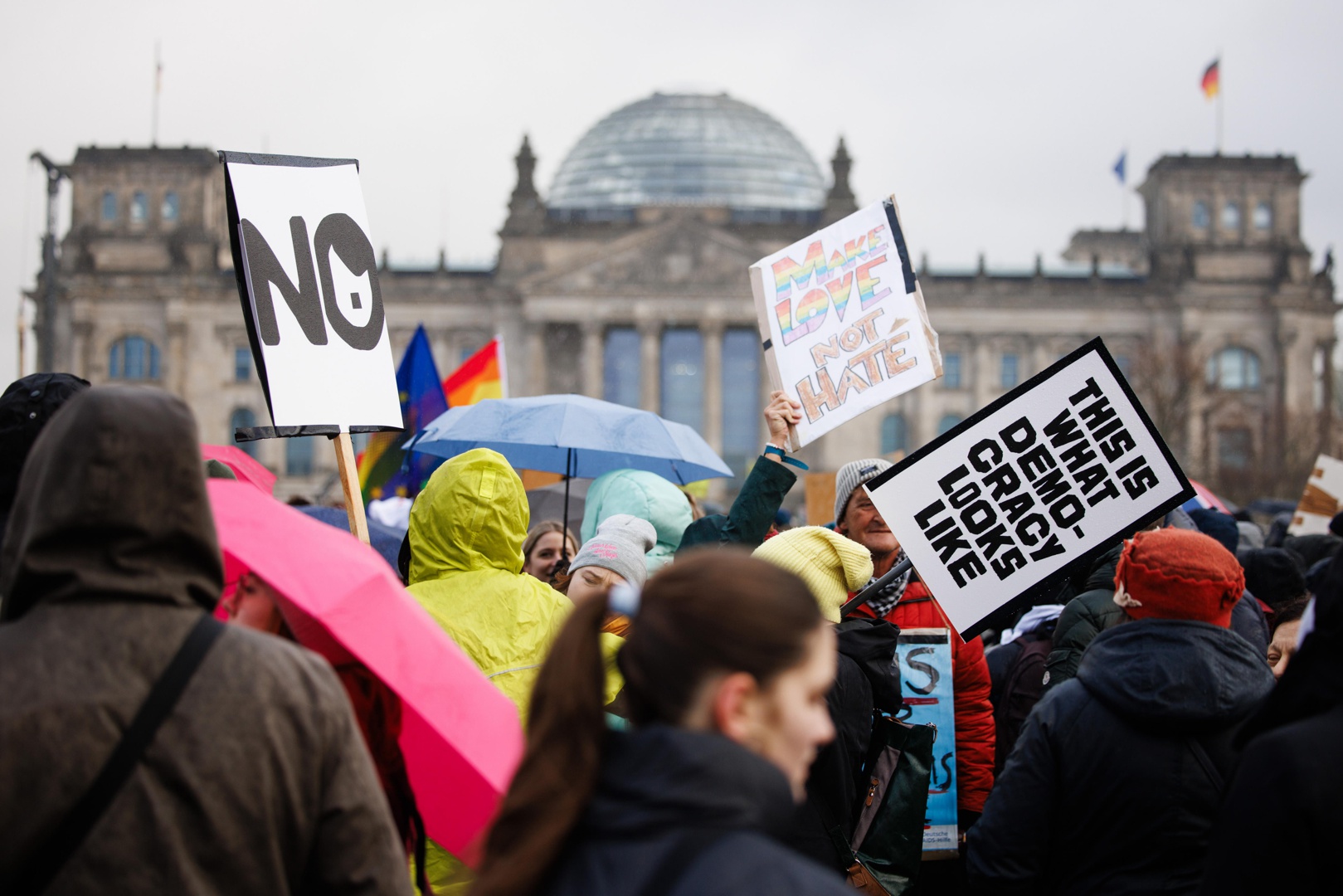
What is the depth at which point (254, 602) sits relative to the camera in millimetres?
3230

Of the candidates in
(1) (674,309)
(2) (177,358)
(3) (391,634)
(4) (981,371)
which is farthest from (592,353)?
(3) (391,634)

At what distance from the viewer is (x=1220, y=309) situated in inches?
2347

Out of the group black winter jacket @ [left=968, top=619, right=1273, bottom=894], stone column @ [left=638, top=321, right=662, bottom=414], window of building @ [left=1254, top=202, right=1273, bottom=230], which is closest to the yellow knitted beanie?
black winter jacket @ [left=968, top=619, right=1273, bottom=894]

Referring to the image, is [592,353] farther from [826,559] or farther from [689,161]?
[826,559]

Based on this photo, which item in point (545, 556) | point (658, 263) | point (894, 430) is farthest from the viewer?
point (894, 430)

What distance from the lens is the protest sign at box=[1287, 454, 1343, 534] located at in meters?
12.4

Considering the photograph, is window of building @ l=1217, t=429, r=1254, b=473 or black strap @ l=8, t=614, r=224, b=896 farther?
window of building @ l=1217, t=429, r=1254, b=473

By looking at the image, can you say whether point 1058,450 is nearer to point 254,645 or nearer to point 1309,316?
point 254,645

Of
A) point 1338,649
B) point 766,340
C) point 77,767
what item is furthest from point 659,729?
point 766,340

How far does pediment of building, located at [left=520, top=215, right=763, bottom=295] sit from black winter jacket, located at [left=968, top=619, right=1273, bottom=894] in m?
53.7

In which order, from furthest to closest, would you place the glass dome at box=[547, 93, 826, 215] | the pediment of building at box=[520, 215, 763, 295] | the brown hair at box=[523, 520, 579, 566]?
1. the glass dome at box=[547, 93, 826, 215]
2. the pediment of building at box=[520, 215, 763, 295]
3. the brown hair at box=[523, 520, 579, 566]

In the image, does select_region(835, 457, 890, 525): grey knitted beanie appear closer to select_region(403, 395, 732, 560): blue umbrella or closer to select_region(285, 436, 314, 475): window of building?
select_region(403, 395, 732, 560): blue umbrella

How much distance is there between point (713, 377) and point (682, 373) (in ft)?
5.05

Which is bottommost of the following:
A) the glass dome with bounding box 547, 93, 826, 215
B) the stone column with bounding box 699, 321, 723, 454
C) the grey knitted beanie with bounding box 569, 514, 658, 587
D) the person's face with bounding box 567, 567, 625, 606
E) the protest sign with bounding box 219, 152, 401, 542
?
the person's face with bounding box 567, 567, 625, 606
